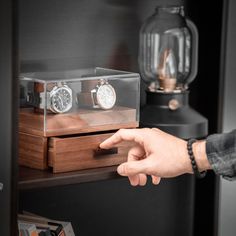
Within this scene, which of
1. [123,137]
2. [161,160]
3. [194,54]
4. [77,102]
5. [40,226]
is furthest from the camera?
[194,54]

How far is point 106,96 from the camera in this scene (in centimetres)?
232

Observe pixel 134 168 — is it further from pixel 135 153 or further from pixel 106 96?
pixel 106 96

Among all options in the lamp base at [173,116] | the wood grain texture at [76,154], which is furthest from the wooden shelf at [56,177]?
the lamp base at [173,116]

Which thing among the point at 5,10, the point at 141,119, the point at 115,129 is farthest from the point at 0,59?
the point at 141,119

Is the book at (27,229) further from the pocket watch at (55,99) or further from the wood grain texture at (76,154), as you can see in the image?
the pocket watch at (55,99)

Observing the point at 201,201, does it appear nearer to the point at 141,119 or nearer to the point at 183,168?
the point at 141,119

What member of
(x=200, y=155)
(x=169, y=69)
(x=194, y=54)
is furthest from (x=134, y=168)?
(x=194, y=54)

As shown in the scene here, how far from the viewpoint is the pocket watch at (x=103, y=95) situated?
2291 mm

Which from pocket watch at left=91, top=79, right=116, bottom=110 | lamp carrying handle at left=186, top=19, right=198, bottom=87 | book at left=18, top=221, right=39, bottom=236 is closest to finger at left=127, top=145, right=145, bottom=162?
pocket watch at left=91, top=79, right=116, bottom=110

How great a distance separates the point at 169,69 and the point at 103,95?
342 mm

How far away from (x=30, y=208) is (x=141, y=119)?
1.49 ft

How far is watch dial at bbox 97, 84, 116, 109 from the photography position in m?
2.30

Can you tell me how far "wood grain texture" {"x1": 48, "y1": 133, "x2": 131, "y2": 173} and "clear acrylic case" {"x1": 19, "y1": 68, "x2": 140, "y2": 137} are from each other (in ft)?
0.10

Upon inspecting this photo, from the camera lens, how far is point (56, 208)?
2.55 metres
